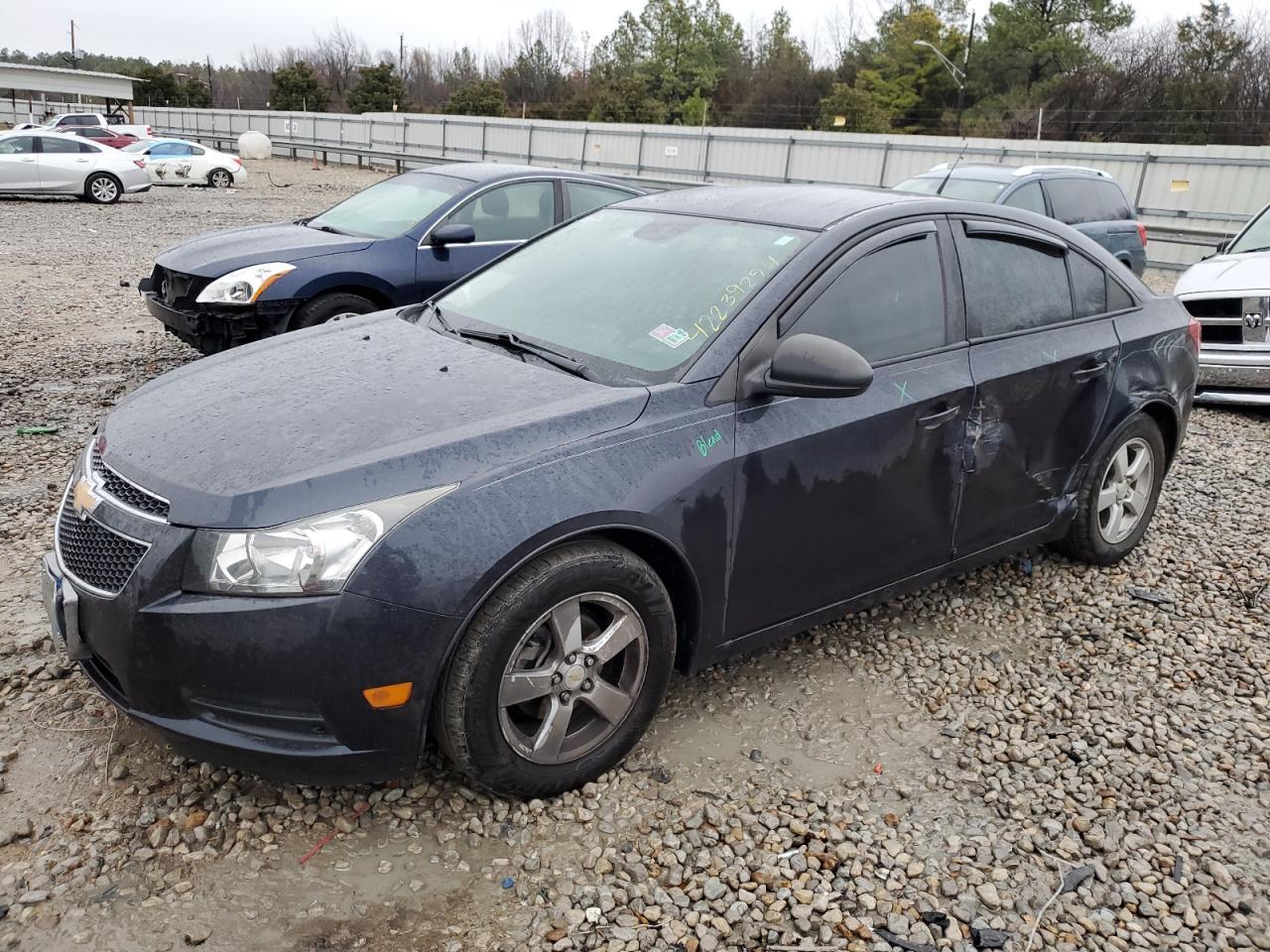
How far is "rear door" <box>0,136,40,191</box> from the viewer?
20.9 metres

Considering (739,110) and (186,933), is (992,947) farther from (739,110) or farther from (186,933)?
(739,110)

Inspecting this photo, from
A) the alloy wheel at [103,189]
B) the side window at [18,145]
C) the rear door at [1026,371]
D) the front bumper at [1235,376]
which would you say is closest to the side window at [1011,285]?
the rear door at [1026,371]

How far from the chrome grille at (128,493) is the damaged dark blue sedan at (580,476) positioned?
2 centimetres

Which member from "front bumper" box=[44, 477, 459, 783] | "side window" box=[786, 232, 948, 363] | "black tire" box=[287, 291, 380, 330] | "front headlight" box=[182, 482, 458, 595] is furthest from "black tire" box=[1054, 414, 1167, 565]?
"black tire" box=[287, 291, 380, 330]

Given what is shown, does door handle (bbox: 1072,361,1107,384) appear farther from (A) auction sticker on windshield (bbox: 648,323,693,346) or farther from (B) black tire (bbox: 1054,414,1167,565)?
(A) auction sticker on windshield (bbox: 648,323,693,346)

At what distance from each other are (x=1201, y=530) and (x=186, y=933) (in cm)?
505

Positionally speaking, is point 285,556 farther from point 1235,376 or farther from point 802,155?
point 802,155

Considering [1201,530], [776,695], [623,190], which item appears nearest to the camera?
[776,695]

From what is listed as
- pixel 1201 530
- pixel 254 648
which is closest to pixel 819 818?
pixel 254 648

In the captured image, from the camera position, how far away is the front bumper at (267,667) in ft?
8.09

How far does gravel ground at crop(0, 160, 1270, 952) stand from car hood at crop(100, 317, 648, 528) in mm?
947

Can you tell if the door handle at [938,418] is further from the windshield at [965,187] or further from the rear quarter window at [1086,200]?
the rear quarter window at [1086,200]

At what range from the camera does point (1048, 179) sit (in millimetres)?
11250

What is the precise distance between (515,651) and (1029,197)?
10031mm
